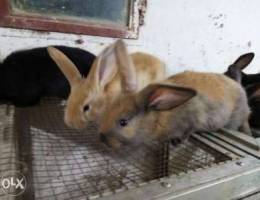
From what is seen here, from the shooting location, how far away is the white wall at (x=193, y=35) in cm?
119

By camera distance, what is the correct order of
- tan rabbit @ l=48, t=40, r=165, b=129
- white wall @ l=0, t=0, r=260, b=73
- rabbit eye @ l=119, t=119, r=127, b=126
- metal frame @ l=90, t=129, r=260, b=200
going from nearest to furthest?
metal frame @ l=90, t=129, r=260, b=200
rabbit eye @ l=119, t=119, r=127, b=126
tan rabbit @ l=48, t=40, r=165, b=129
white wall @ l=0, t=0, r=260, b=73

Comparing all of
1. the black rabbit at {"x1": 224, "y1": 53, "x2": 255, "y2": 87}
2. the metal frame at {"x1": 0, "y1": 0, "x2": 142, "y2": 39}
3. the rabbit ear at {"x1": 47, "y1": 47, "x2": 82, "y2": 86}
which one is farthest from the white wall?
the black rabbit at {"x1": 224, "y1": 53, "x2": 255, "y2": 87}

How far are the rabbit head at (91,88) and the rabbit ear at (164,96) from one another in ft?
0.52

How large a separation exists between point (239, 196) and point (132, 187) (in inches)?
8.1

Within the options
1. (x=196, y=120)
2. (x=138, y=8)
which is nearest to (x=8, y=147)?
(x=196, y=120)

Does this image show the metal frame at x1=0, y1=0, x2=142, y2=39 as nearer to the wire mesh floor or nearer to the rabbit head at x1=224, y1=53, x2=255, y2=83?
the wire mesh floor

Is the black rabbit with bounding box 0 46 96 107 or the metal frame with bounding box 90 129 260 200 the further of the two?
the black rabbit with bounding box 0 46 96 107

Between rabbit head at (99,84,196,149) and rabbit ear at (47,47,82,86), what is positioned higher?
rabbit ear at (47,47,82,86)

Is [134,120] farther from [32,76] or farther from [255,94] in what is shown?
[255,94]

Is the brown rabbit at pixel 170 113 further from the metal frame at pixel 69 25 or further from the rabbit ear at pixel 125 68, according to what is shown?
the metal frame at pixel 69 25

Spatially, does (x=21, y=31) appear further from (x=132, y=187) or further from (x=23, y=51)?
(x=132, y=187)

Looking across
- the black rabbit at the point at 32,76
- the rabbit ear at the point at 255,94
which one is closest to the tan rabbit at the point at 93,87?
the black rabbit at the point at 32,76

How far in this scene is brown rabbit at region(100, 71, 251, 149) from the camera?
27.7 inches

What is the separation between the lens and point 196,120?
0.79 meters
